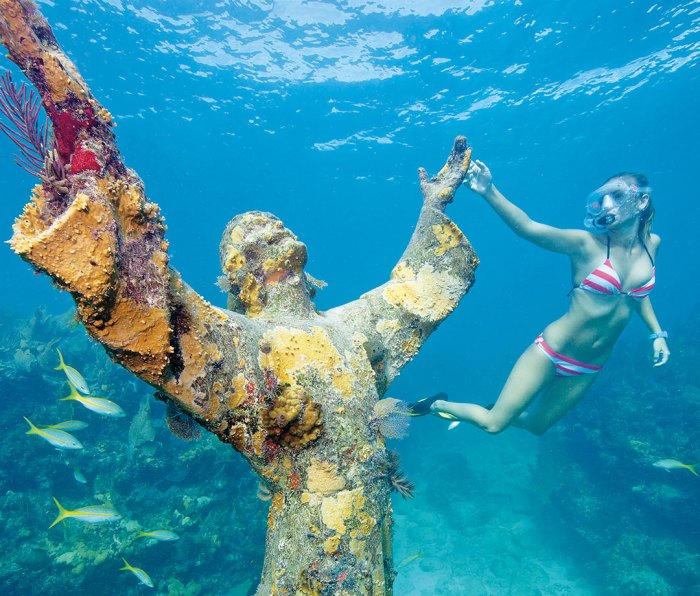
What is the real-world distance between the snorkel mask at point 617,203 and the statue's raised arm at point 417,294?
2140 mm

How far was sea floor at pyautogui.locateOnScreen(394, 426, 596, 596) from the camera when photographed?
10.1 metres

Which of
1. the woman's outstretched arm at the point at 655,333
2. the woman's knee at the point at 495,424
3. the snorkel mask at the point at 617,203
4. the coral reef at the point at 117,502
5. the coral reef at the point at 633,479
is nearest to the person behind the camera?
the snorkel mask at the point at 617,203

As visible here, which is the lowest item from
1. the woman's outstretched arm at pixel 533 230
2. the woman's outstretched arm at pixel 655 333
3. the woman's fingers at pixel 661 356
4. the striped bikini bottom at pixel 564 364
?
the striped bikini bottom at pixel 564 364

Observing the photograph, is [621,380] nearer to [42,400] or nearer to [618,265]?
[618,265]

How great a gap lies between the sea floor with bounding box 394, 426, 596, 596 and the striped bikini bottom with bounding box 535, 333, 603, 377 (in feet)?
18.0

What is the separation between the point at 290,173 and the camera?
121 feet

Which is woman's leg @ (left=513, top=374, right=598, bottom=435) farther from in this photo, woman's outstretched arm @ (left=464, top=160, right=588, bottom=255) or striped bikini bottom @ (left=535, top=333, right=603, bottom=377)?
woman's outstretched arm @ (left=464, top=160, right=588, bottom=255)

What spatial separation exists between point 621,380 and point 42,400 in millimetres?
18816

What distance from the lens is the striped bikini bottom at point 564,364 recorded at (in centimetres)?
493

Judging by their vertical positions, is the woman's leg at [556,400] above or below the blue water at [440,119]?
below

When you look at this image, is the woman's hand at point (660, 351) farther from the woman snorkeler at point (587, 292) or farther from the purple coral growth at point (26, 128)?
the purple coral growth at point (26, 128)

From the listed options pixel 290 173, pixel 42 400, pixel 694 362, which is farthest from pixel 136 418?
pixel 290 173

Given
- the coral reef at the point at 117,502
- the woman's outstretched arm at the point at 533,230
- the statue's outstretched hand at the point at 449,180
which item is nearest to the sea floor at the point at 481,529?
the coral reef at the point at 117,502

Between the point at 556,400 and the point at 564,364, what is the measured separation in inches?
31.2
